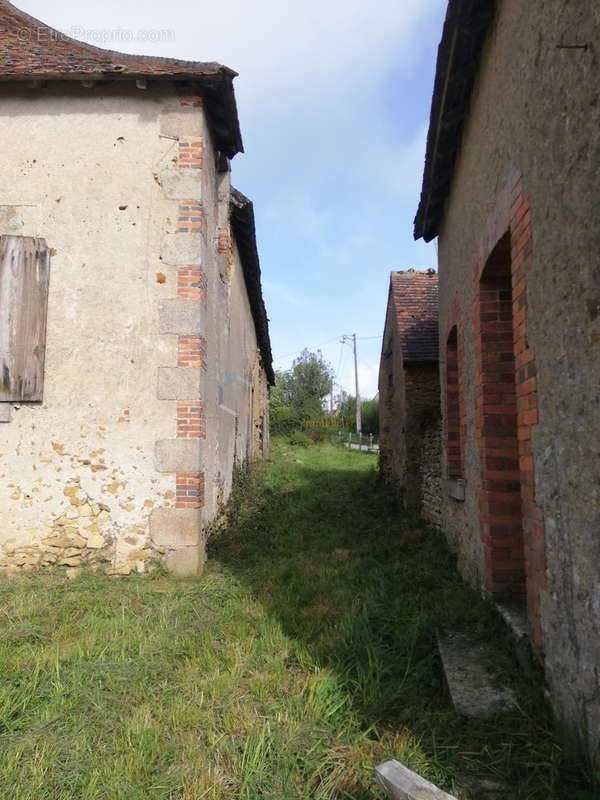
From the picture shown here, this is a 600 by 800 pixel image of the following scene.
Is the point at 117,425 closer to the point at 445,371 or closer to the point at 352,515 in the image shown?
the point at 445,371

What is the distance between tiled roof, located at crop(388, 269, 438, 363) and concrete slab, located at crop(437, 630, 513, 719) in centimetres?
698

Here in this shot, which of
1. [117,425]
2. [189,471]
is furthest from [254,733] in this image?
[117,425]

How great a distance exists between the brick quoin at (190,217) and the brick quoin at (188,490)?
269 cm

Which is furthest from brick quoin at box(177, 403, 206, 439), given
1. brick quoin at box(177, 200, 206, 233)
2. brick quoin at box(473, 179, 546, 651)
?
brick quoin at box(473, 179, 546, 651)

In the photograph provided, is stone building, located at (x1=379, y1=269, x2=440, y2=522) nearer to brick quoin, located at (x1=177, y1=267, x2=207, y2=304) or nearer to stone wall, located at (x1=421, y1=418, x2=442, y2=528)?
stone wall, located at (x1=421, y1=418, x2=442, y2=528)

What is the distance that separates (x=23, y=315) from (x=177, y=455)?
2.25 meters

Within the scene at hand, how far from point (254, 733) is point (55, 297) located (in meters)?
4.82

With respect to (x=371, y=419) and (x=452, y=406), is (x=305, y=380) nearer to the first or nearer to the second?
(x=371, y=419)

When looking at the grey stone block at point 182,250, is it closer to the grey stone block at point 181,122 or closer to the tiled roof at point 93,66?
the grey stone block at point 181,122

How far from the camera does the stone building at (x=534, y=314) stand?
2.24 m

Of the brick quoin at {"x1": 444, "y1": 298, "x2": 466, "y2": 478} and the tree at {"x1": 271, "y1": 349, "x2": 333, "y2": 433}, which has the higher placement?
the tree at {"x1": 271, "y1": 349, "x2": 333, "y2": 433}

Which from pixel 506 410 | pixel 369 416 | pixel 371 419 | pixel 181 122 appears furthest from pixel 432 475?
pixel 369 416

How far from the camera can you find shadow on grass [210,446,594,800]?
7.83 feet

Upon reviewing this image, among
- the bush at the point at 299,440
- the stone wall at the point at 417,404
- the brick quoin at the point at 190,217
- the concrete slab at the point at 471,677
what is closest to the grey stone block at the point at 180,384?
the brick quoin at the point at 190,217
